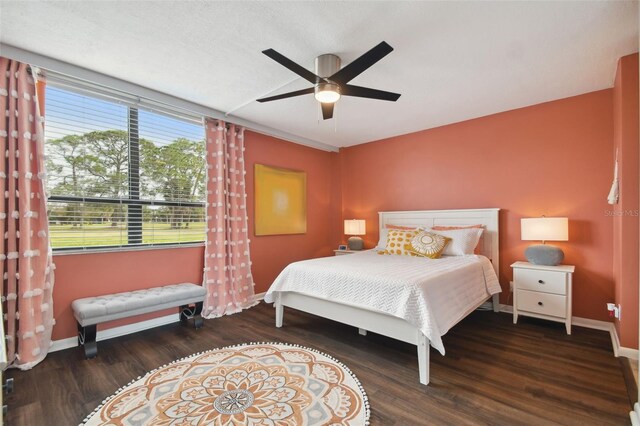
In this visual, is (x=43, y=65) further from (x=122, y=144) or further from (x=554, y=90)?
(x=554, y=90)

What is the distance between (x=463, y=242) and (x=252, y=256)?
278 cm

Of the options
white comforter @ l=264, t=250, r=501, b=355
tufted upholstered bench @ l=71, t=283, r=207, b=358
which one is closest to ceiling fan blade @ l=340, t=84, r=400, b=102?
white comforter @ l=264, t=250, r=501, b=355

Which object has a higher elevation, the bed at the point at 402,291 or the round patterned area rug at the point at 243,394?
the bed at the point at 402,291

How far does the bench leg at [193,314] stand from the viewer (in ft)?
10.5

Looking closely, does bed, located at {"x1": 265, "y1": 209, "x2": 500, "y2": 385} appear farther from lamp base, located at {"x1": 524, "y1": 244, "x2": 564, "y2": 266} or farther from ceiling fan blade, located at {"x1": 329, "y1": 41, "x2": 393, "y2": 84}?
ceiling fan blade, located at {"x1": 329, "y1": 41, "x2": 393, "y2": 84}

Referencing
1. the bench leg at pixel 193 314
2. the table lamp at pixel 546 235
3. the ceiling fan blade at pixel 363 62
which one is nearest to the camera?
the ceiling fan blade at pixel 363 62

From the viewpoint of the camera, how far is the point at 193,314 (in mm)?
3229

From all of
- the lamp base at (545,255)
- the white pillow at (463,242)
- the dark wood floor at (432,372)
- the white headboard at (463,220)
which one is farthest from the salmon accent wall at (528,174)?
the dark wood floor at (432,372)

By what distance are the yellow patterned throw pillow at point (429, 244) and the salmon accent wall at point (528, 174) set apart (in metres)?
0.83

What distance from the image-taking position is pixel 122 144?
307cm

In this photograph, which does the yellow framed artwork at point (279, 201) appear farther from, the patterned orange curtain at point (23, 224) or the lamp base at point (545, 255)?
the lamp base at point (545, 255)

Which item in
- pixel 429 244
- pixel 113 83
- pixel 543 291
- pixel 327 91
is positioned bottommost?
pixel 543 291

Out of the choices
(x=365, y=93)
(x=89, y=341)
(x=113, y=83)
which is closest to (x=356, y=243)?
(x=365, y=93)

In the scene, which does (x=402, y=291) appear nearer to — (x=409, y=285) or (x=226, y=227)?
(x=409, y=285)
